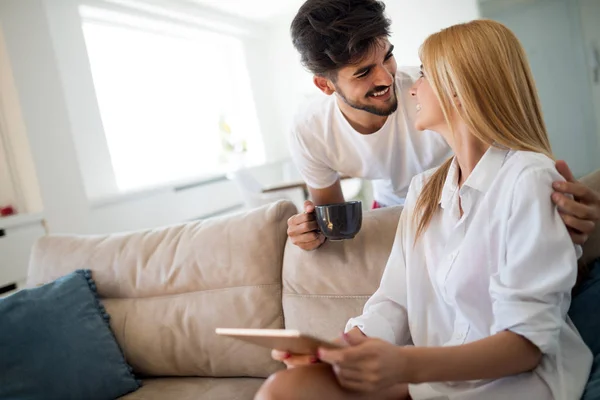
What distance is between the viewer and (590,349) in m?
1.08

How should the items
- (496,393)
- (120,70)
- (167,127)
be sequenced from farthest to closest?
(167,127) < (120,70) < (496,393)

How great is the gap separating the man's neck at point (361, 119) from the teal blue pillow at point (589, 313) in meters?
0.88

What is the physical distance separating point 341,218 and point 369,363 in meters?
0.51

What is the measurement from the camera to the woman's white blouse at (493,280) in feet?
3.08

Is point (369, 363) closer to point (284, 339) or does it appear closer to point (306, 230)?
point (284, 339)

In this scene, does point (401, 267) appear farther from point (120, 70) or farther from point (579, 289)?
point (120, 70)

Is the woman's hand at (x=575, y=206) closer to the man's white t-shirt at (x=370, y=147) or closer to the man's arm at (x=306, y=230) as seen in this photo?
the man's arm at (x=306, y=230)

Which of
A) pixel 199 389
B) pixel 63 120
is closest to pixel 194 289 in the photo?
pixel 199 389

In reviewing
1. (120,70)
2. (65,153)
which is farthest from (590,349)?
(120,70)

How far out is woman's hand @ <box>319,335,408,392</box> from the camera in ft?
2.82

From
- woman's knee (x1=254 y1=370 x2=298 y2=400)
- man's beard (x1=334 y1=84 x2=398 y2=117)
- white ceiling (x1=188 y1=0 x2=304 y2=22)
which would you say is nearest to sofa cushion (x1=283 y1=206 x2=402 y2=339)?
man's beard (x1=334 y1=84 x2=398 y2=117)

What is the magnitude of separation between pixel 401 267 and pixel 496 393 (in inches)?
14.1

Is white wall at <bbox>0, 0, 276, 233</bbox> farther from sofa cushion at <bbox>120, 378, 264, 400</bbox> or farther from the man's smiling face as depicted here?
the man's smiling face

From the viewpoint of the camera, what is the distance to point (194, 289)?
1.82 meters
